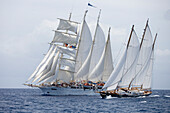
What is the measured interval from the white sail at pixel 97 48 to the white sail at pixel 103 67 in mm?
1006

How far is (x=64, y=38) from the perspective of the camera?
303ft

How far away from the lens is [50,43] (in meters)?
92.0

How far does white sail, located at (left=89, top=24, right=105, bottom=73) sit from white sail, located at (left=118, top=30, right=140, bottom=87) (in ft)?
55.3

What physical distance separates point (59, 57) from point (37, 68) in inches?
329

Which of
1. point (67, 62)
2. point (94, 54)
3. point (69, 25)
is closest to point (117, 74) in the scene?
point (94, 54)

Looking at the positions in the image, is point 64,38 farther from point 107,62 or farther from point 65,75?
point 107,62

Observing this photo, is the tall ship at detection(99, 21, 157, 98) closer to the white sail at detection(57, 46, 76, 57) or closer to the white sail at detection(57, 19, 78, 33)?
the white sail at detection(57, 46, 76, 57)

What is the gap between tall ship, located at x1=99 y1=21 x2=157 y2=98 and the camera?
72.6 m

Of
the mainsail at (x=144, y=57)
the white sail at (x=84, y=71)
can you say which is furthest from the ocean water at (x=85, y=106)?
the white sail at (x=84, y=71)

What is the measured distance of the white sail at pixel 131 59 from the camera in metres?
73.7

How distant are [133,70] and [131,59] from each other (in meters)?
3.01

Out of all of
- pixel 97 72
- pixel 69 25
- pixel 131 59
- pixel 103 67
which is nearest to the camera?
pixel 131 59

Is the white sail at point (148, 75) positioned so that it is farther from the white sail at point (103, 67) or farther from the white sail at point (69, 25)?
the white sail at point (69, 25)

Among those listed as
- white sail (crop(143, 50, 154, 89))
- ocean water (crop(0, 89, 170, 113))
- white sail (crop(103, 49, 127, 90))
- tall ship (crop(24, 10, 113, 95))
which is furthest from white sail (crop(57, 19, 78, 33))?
ocean water (crop(0, 89, 170, 113))
